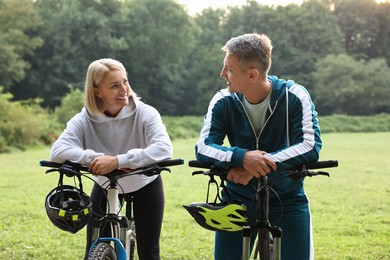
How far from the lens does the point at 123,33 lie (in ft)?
189

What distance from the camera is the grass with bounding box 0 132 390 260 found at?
7.16 metres

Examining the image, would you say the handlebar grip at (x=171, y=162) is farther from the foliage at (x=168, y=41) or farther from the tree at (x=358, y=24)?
the tree at (x=358, y=24)

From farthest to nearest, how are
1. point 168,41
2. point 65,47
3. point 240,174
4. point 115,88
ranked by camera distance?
1. point 168,41
2. point 65,47
3. point 115,88
4. point 240,174

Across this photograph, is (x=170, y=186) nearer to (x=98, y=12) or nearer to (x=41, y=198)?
(x=41, y=198)

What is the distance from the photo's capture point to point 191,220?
9.30 meters

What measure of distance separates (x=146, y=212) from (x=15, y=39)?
45925 millimetres

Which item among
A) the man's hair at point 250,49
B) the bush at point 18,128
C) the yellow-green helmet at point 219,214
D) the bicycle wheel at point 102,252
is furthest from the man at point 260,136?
the bush at point 18,128

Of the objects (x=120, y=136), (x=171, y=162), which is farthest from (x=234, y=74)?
(x=120, y=136)

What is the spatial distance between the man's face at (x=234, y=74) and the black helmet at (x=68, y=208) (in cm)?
100

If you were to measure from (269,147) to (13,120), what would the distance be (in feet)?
84.6

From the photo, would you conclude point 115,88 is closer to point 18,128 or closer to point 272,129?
point 272,129

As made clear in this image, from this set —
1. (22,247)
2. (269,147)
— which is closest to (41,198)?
(22,247)

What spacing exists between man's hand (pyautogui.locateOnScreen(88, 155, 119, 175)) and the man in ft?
→ 1.57

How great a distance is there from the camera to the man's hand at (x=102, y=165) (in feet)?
11.2
